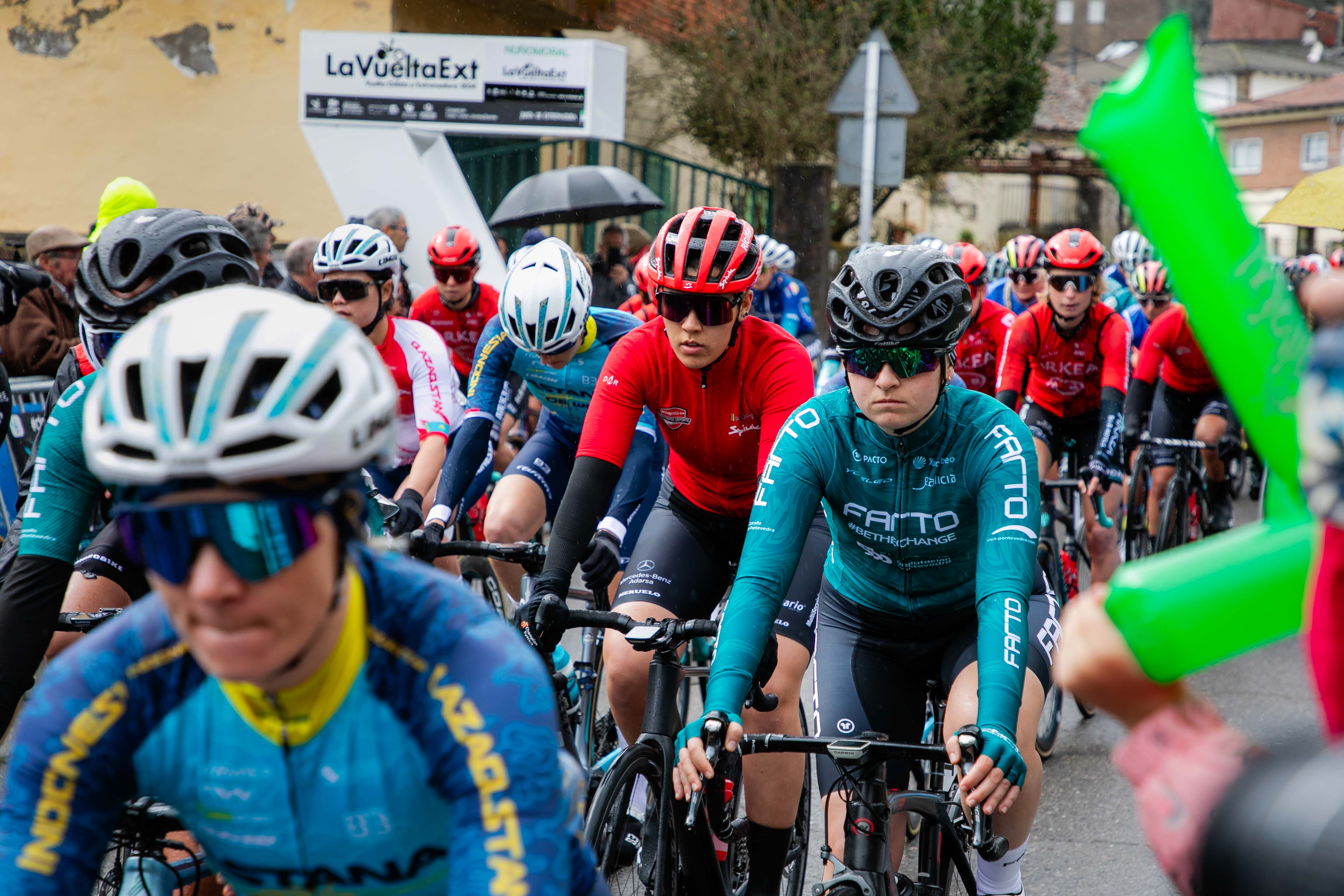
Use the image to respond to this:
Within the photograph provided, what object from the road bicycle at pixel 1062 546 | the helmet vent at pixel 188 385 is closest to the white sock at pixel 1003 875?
the road bicycle at pixel 1062 546

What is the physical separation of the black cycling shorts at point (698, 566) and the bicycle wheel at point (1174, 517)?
199 inches

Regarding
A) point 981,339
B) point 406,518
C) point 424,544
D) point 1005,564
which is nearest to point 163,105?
point 981,339

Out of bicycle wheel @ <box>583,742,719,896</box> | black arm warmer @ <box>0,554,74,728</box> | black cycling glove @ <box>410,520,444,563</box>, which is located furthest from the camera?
black cycling glove @ <box>410,520,444,563</box>

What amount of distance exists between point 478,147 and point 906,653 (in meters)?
13.3

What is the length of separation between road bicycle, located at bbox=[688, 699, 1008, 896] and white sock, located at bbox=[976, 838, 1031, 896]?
0.16 metres

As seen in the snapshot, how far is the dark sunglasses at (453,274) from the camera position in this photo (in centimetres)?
866

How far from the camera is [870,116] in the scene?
10977mm

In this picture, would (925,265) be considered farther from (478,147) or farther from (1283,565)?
(478,147)

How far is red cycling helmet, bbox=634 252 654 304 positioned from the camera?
446 cm

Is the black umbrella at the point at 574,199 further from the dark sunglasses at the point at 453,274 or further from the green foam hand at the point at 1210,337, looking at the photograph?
the green foam hand at the point at 1210,337

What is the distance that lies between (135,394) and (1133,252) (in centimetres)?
1429

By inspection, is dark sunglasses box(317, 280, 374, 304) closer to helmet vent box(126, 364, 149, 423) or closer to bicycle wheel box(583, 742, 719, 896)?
bicycle wheel box(583, 742, 719, 896)

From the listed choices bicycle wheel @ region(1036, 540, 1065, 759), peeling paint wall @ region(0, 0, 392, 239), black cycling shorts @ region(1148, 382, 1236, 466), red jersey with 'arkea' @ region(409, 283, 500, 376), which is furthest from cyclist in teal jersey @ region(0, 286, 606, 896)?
peeling paint wall @ region(0, 0, 392, 239)

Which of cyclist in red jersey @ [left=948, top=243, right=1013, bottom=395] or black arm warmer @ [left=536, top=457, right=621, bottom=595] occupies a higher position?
cyclist in red jersey @ [left=948, top=243, right=1013, bottom=395]
